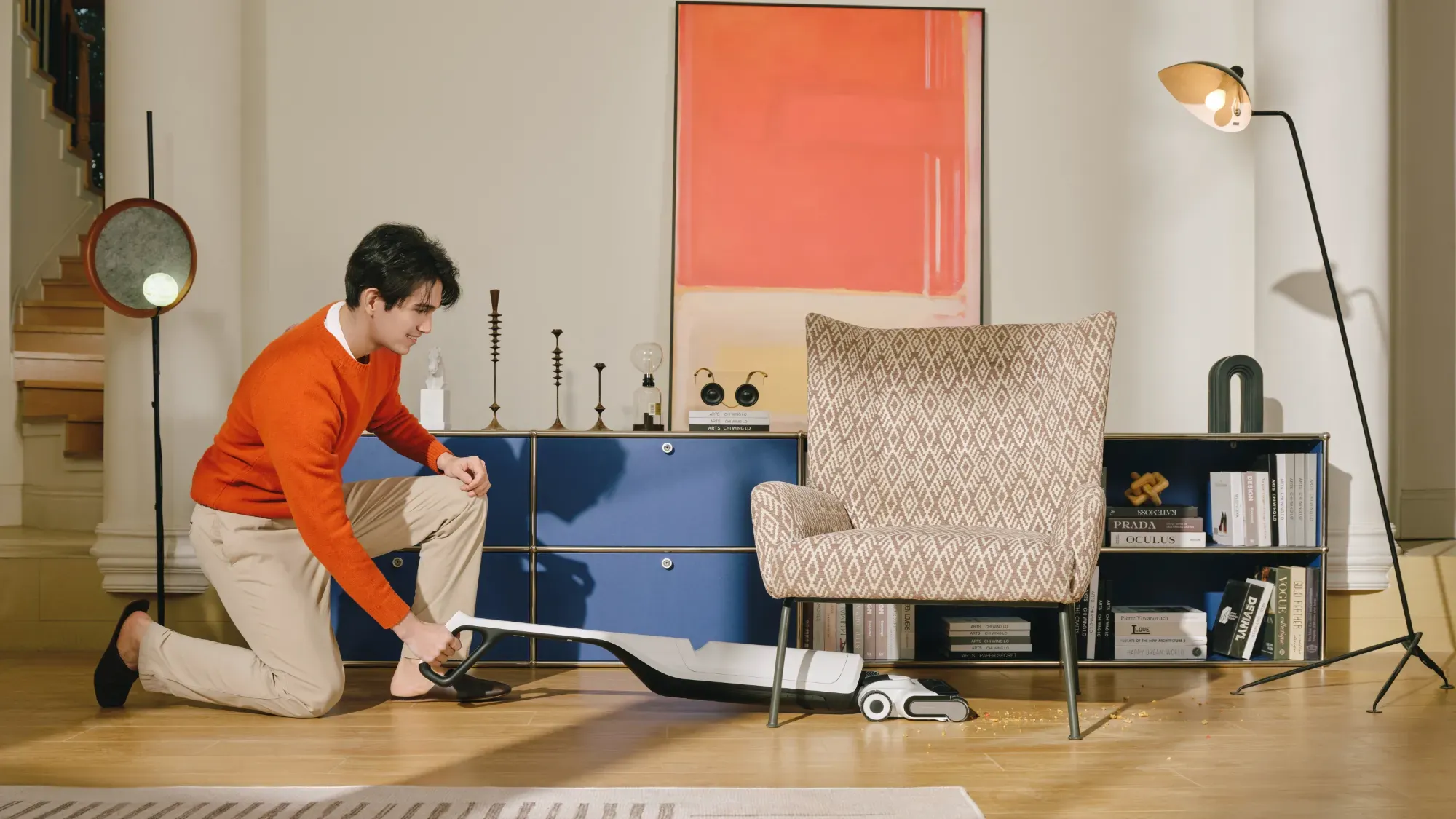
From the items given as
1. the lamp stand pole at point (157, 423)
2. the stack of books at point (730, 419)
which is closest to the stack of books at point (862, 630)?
the stack of books at point (730, 419)

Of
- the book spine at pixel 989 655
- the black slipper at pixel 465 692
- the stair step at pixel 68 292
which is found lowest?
the book spine at pixel 989 655

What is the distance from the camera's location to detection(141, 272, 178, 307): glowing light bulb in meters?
2.94

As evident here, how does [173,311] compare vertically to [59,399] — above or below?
above

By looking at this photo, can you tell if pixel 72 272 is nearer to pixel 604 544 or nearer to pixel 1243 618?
pixel 604 544

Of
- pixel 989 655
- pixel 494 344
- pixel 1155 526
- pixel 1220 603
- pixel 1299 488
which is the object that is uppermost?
pixel 494 344

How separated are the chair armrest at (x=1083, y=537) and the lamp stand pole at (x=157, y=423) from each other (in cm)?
230

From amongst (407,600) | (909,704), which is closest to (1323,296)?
(909,704)

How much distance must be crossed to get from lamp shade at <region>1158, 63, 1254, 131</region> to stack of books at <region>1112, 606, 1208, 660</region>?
4.36 feet

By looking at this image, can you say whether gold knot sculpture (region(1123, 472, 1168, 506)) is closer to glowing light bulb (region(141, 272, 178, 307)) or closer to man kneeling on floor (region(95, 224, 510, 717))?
man kneeling on floor (region(95, 224, 510, 717))

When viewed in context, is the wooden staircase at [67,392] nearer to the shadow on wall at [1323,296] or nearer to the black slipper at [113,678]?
the black slipper at [113,678]

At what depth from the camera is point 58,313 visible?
471 cm

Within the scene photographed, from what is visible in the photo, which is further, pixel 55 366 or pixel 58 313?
pixel 58 313

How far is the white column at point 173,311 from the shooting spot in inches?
124

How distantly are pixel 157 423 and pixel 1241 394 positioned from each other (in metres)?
3.05
